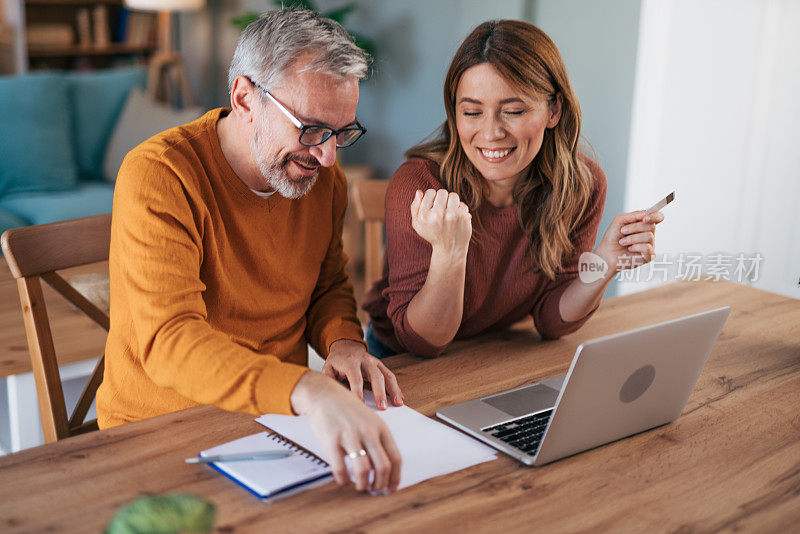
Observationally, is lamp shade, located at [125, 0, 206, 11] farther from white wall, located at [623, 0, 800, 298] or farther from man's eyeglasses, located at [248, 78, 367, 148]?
A: man's eyeglasses, located at [248, 78, 367, 148]

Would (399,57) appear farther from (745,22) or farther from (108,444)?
(108,444)

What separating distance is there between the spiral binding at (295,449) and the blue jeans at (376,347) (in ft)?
2.10

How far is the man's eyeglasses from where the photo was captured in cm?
128

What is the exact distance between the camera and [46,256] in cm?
140

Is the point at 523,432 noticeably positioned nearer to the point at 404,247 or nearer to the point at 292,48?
the point at 404,247

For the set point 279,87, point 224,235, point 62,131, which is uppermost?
point 279,87

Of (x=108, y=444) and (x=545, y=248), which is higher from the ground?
(x=545, y=248)

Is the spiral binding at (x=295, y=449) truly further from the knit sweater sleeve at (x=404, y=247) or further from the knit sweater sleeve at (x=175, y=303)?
the knit sweater sleeve at (x=404, y=247)

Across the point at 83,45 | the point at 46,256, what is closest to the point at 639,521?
the point at 46,256

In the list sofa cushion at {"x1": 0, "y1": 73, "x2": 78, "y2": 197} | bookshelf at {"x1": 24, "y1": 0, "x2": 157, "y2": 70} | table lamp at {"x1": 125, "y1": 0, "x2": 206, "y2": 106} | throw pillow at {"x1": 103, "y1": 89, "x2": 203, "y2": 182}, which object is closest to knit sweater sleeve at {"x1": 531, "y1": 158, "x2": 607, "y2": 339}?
throw pillow at {"x1": 103, "y1": 89, "x2": 203, "y2": 182}

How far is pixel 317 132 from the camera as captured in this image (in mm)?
1302

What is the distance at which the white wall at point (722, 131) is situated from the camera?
2.87 meters

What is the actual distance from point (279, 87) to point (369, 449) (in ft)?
2.11

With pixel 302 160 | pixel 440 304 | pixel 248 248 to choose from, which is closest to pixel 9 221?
pixel 248 248
